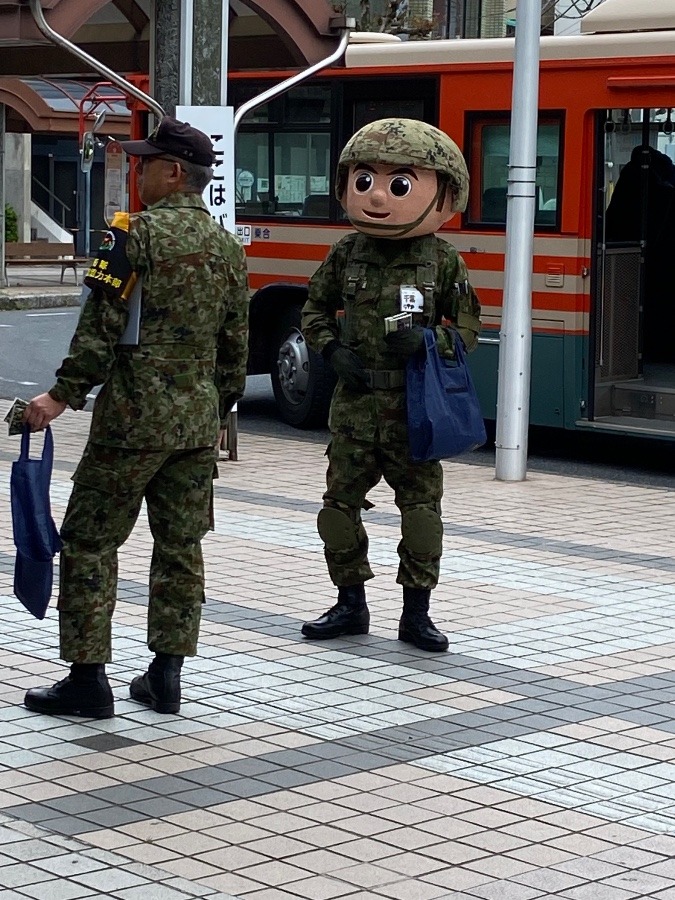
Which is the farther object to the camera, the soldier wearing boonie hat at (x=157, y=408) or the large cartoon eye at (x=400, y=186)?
the large cartoon eye at (x=400, y=186)

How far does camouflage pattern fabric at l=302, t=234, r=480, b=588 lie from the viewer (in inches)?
266

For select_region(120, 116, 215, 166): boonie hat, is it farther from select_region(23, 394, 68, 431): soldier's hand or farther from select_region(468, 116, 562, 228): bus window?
select_region(468, 116, 562, 228): bus window

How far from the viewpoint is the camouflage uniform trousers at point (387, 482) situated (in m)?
6.81

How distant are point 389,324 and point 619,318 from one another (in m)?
5.75

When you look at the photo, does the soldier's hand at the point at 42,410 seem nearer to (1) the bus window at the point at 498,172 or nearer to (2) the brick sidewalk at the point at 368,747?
(2) the brick sidewalk at the point at 368,747

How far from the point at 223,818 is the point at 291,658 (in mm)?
1832

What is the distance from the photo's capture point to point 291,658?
671 centimetres

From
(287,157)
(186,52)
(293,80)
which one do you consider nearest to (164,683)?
(186,52)

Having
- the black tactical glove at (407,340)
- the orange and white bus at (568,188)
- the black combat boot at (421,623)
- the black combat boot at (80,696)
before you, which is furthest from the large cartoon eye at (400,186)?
the orange and white bus at (568,188)

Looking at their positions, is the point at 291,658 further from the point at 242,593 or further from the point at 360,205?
the point at 360,205

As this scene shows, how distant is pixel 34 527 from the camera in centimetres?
570

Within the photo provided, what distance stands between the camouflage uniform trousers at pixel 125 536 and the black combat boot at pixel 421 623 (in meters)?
1.27

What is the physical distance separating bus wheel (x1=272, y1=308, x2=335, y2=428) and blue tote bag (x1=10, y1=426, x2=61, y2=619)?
7.74 metres

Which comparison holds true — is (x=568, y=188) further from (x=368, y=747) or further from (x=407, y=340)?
(x=368, y=747)
